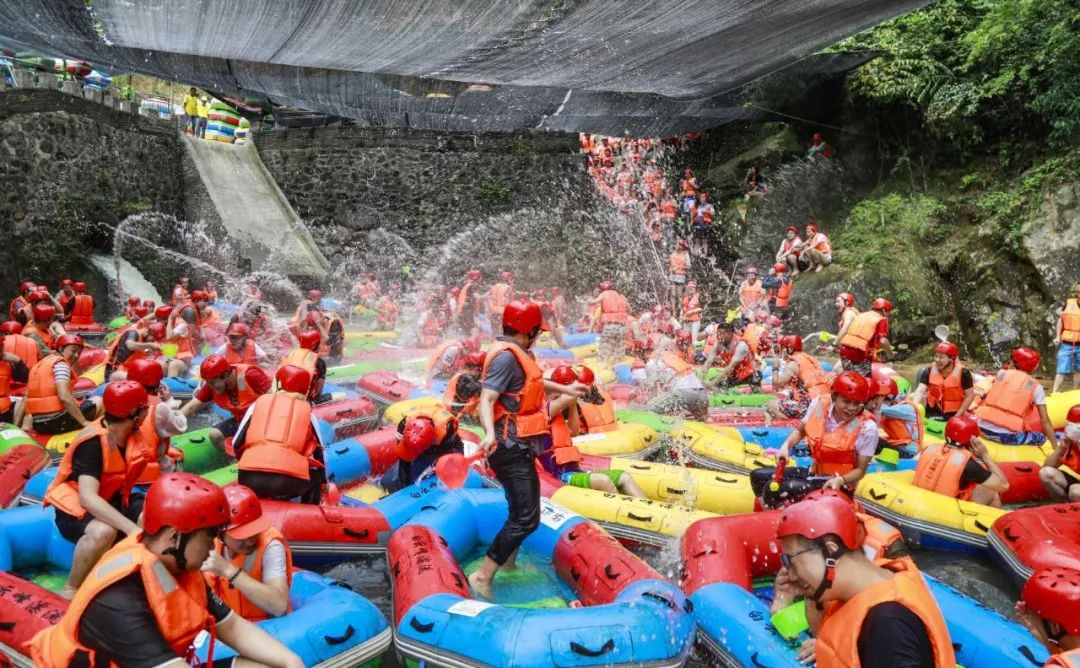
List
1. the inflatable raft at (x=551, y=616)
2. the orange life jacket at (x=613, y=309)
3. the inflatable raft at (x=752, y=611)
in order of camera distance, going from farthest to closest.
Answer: the orange life jacket at (x=613, y=309) < the inflatable raft at (x=752, y=611) < the inflatable raft at (x=551, y=616)

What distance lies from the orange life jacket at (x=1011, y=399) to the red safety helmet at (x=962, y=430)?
1.57 metres

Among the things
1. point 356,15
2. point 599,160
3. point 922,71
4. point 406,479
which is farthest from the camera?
point 599,160

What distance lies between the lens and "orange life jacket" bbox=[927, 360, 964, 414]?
759cm

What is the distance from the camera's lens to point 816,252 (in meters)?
14.4

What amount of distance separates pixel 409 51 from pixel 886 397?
5.20 m

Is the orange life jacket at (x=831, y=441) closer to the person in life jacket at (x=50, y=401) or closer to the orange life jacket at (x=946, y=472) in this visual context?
the orange life jacket at (x=946, y=472)

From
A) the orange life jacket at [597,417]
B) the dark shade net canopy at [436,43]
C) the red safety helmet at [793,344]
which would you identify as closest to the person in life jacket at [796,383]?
the red safety helmet at [793,344]

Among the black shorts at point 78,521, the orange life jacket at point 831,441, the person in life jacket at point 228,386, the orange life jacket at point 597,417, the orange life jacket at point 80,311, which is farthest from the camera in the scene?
the orange life jacket at point 80,311

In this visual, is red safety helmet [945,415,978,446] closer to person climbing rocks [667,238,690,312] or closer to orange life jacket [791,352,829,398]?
orange life jacket [791,352,829,398]

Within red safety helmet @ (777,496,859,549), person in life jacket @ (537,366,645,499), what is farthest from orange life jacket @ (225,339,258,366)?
red safety helmet @ (777,496,859,549)

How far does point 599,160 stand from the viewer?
1962 cm

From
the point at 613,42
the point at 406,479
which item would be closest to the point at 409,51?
the point at 613,42

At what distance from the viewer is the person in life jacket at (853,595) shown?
2.01m

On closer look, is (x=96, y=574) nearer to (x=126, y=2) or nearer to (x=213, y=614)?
(x=213, y=614)
